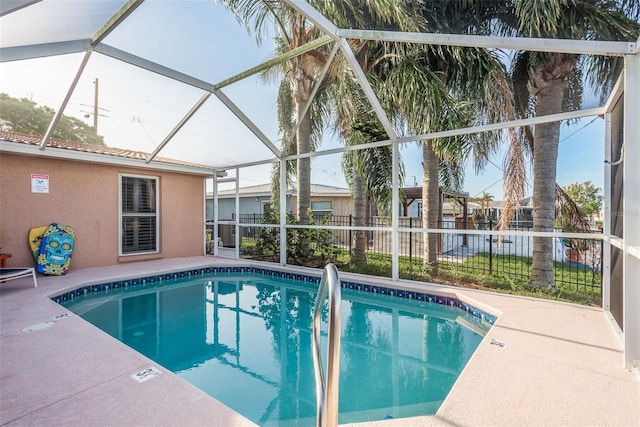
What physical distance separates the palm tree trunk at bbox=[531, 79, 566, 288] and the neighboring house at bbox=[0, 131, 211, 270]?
881 centimetres

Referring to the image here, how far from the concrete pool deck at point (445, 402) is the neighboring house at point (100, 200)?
396cm

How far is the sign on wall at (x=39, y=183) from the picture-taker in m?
6.93

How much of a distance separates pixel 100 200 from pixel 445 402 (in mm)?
8839

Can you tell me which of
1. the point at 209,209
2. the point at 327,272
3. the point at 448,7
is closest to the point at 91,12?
the point at 327,272

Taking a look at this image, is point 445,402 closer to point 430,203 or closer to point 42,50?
point 430,203

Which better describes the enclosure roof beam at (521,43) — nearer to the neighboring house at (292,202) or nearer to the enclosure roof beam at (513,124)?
the enclosure roof beam at (513,124)

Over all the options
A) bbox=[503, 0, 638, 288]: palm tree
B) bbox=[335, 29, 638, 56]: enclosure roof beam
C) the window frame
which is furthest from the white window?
bbox=[503, 0, 638, 288]: palm tree

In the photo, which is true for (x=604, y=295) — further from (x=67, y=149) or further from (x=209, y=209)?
(x=209, y=209)

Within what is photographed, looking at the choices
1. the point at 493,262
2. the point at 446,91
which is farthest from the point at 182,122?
the point at 493,262

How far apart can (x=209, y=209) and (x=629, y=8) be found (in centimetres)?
1753

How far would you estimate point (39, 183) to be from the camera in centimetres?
702

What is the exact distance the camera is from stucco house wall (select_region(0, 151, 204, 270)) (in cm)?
666

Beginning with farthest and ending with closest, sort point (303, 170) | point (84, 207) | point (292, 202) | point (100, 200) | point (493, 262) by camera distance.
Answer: point (292, 202) < point (493, 262) < point (303, 170) < point (100, 200) < point (84, 207)

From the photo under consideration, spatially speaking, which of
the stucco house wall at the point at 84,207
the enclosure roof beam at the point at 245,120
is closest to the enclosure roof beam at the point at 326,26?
the enclosure roof beam at the point at 245,120
